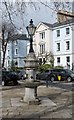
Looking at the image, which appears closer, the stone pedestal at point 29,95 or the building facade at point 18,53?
the stone pedestal at point 29,95

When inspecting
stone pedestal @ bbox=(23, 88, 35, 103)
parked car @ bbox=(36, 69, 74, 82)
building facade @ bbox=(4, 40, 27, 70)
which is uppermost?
building facade @ bbox=(4, 40, 27, 70)

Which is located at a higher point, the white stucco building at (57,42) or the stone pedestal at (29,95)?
the white stucco building at (57,42)

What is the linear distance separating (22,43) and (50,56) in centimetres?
2012

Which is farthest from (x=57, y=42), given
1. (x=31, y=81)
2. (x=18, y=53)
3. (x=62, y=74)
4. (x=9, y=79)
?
(x=31, y=81)

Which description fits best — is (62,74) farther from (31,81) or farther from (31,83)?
(31,83)

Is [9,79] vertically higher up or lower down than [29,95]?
lower down

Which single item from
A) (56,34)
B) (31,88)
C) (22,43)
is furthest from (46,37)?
(31,88)

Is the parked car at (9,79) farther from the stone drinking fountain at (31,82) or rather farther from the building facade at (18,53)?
the building facade at (18,53)

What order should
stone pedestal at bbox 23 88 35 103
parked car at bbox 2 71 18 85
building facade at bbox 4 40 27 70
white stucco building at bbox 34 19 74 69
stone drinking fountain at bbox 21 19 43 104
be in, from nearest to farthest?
stone drinking fountain at bbox 21 19 43 104
stone pedestal at bbox 23 88 35 103
parked car at bbox 2 71 18 85
white stucco building at bbox 34 19 74 69
building facade at bbox 4 40 27 70

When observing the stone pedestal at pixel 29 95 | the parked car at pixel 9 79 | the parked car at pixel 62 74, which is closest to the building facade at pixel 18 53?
the parked car at pixel 62 74

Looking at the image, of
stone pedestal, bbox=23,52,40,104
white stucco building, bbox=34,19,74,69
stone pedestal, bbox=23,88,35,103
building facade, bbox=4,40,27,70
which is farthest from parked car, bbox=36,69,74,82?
building facade, bbox=4,40,27,70

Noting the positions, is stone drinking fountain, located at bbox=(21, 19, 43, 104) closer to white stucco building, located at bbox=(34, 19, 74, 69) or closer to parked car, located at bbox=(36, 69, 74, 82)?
parked car, located at bbox=(36, 69, 74, 82)

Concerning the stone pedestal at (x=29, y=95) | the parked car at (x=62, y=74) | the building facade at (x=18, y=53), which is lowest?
the parked car at (x=62, y=74)

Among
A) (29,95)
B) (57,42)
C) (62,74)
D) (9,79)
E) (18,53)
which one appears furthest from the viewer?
(18,53)
